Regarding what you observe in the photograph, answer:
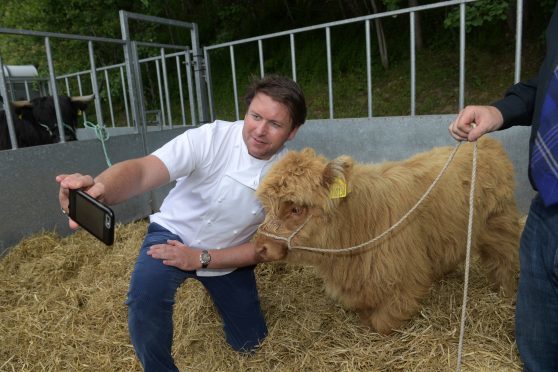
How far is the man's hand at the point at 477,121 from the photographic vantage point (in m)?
1.72

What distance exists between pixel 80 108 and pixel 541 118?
714 centimetres

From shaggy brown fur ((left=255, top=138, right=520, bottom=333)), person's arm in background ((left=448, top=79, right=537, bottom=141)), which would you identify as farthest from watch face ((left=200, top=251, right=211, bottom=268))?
person's arm in background ((left=448, top=79, right=537, bottom=141))

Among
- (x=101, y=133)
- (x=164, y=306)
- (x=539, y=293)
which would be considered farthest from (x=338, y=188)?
(x=101, y=133)

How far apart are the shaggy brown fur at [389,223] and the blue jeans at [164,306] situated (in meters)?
0.53

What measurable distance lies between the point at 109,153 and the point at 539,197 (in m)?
4.66

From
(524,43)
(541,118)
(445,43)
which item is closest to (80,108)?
(541,118)

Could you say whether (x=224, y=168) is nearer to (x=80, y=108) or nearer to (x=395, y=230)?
(x=395, y=230)

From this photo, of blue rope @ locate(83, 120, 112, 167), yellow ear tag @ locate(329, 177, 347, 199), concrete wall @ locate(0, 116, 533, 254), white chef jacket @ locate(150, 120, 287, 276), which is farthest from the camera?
blue rope @ locate(83, 120, 112, 167)

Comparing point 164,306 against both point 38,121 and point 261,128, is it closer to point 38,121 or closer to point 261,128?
point 261,128

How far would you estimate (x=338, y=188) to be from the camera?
2193 millimetres

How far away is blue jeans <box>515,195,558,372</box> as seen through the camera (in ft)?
5.24

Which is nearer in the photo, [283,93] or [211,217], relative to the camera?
[283,93]

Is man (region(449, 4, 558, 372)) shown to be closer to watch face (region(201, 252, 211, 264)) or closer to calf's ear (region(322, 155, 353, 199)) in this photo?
calf's ear (region(322, 155, 353, 199))

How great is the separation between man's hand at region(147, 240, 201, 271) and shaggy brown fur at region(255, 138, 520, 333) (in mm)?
423
